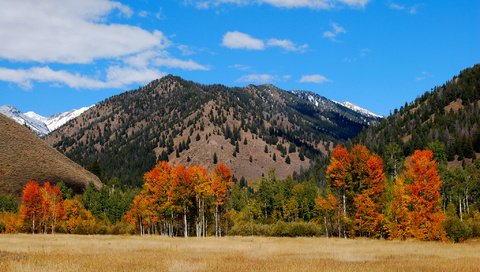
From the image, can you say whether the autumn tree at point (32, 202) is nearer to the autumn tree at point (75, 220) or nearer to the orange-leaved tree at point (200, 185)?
the autumn tree at point (75, 220)

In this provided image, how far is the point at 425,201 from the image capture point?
47812 mm

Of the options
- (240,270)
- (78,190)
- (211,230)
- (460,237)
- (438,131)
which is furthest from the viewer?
(438,131)

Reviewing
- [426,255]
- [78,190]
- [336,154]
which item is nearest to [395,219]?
[336,154]

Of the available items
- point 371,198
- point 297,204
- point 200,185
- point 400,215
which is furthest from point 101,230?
point 400,215

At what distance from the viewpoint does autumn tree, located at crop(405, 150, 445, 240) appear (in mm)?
47812

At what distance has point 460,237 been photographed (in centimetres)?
5116

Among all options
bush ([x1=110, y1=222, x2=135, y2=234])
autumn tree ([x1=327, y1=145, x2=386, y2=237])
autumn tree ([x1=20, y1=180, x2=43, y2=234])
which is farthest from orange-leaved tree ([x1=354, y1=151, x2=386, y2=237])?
autumn tree ([x1=20, y1=180, x2=43, y2=234])

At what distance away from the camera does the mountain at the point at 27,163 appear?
478 ft

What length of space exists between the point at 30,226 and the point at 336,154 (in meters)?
74.2

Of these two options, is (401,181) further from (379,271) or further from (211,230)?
(211,230)

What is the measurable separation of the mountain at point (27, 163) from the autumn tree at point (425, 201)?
416 feet

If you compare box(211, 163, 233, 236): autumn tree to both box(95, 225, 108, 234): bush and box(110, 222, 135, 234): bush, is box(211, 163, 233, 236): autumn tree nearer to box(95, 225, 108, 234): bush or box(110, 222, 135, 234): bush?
box(110, 222, 135, 234): bush

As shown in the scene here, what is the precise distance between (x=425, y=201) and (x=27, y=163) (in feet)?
474

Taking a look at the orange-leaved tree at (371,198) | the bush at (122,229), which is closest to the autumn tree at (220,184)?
the orange-leaved tree at (371,198)
